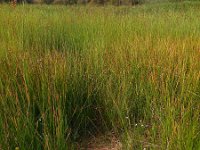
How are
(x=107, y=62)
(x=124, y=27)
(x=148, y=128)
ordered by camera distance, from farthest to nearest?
(x=124, y=27) → (x=107, y=62) → (x=148, y=128)

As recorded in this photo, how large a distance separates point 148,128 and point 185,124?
0.46 m

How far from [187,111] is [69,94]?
978 mm

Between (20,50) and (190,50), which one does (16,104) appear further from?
(190,50)

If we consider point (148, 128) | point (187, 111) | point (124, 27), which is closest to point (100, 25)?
point (124, 27)

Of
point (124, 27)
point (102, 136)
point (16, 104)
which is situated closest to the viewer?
point (16, 104)

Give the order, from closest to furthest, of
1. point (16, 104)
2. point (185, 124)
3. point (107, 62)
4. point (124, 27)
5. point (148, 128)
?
point (185, 124) < point (16, 104) < point (148, 128) < point (107, 62) < point (124, 27)

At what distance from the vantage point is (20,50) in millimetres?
2777

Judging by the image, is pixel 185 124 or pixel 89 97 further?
pixel 89 97

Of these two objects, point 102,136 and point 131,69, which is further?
point 131,69

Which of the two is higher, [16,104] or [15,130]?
[16,104]

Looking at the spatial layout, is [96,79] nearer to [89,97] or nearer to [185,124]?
[89,97]

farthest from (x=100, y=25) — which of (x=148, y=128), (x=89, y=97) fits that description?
(x=148, y=128)

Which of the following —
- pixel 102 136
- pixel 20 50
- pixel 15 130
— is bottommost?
pixel 102 136

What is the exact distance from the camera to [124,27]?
458 cm
